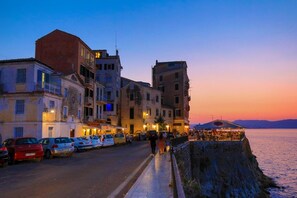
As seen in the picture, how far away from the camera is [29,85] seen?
113 ft

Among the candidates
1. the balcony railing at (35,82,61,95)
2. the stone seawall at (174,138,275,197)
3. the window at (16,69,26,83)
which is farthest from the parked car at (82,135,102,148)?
the stone seawall at (174,138,275,197)

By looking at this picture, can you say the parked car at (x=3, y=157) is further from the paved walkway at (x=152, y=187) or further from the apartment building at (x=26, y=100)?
the apartment building at (x=26, y=100)

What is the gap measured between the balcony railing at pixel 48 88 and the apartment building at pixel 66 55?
6641 millimetres

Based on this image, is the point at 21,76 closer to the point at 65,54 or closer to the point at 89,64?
the point at 65,54

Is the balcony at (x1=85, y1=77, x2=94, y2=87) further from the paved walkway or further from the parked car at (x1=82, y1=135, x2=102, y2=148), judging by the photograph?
the paved walkway

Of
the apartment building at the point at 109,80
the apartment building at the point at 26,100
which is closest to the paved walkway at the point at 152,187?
the apartment building at the point at 26,100

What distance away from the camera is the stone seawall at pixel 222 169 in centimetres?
3138

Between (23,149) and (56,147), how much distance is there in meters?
3.55

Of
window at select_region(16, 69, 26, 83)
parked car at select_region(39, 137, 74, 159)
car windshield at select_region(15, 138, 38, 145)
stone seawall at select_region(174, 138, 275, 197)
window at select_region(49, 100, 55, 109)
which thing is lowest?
stone seawall at select_region(174, 138, 275, 197)

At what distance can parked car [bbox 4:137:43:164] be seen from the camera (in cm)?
2097

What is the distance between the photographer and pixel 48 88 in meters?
37.0

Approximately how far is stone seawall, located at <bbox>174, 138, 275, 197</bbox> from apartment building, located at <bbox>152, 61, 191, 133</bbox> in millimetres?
42377

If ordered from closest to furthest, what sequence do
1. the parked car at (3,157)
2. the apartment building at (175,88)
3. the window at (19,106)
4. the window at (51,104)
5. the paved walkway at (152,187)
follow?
the paved walkway at (152,187), the parked car at (3,157), the window at (19,106), the window at (51,104), the apartment building at (175,88)

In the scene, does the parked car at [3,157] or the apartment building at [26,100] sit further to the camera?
the apartment building at [26,100]
